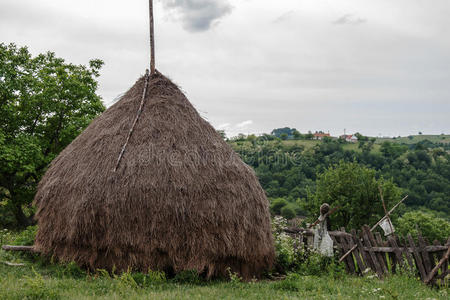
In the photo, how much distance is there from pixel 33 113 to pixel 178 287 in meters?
15.0

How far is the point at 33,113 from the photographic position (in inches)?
738

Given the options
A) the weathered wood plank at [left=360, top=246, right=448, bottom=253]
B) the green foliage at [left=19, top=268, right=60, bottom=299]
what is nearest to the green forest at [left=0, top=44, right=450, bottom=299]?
the green foliage at [left=19, top=268, right=60, bottom=299]

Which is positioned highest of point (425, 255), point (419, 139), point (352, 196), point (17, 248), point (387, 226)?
point (419, 139)

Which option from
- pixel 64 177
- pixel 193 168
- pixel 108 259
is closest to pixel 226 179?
pixel 193 168

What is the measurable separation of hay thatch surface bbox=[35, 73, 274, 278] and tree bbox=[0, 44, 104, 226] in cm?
890

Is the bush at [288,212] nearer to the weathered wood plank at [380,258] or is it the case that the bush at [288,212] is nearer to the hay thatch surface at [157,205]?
the weathered wood plank at [380,258]

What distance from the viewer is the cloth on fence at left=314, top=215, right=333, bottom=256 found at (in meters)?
9.23

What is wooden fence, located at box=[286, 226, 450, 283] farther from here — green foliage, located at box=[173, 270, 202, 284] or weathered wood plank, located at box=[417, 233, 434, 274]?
green foliage, located at box=[173, 270, 202, 284]

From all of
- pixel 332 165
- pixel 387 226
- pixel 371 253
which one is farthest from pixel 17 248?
pixel 332 165

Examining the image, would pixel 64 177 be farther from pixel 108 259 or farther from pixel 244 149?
pixel 244 149

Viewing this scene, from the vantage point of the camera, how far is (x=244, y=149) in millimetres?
48562

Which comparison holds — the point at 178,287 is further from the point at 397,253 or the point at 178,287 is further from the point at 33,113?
the point at 33,113

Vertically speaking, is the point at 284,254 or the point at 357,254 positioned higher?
the point at 357,254

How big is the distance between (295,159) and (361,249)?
41.0m
